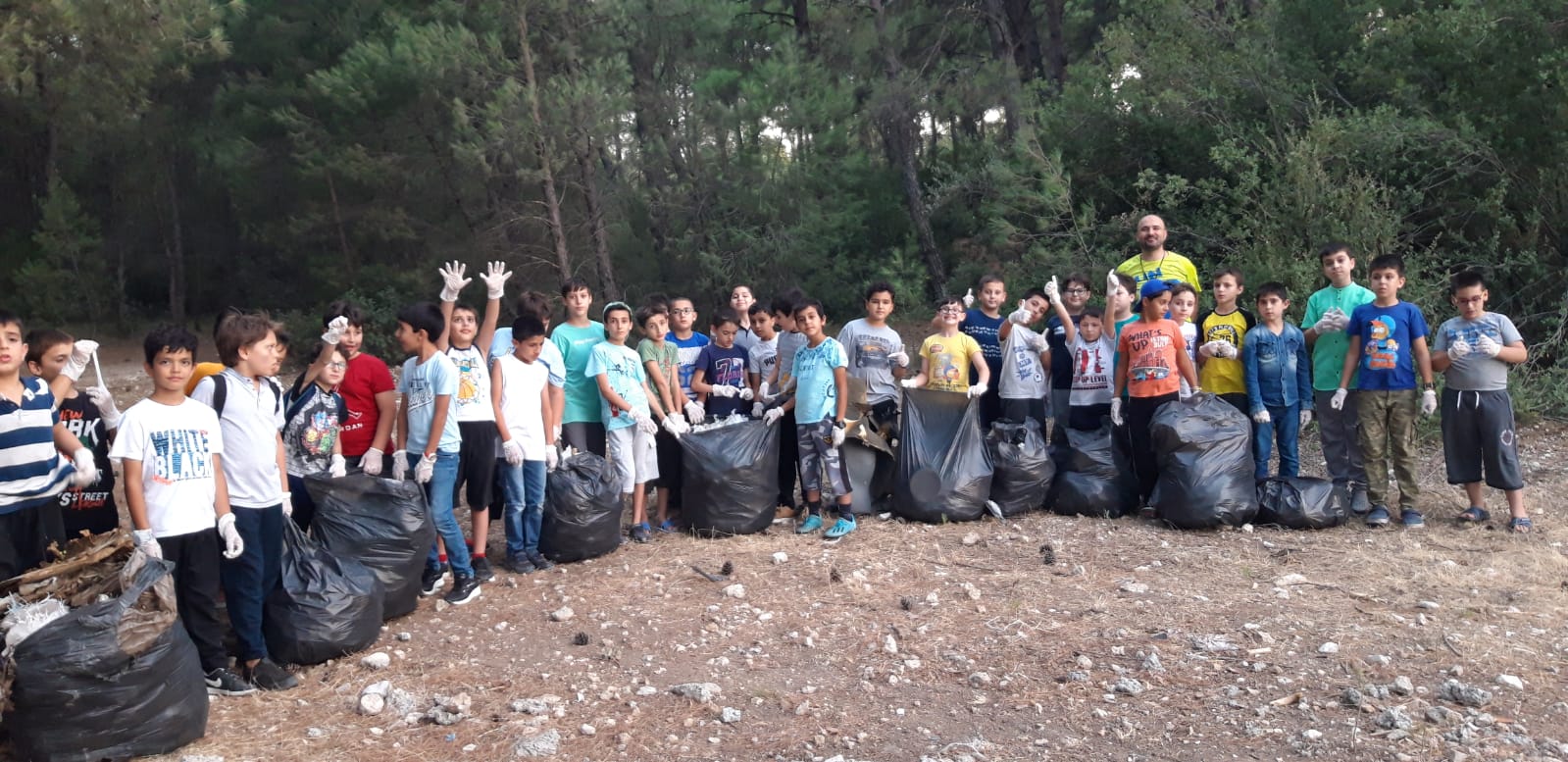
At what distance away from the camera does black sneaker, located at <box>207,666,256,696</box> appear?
3.80 meters

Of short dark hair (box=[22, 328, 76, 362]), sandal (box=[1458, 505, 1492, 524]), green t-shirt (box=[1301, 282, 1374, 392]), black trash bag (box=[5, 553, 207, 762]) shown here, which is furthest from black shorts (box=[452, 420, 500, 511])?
sandal (box=[1458, 505, 1492, 524])

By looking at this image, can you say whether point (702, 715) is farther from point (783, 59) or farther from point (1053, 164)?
point (783, 59)

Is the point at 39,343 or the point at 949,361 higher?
the point at 39,343

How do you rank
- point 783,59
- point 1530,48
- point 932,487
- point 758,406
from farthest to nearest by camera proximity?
1. point 783,59
2. point 1530,48
3. point 758,406
4. point 932,487

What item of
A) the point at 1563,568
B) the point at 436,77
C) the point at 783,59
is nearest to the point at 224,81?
the point at 436,77

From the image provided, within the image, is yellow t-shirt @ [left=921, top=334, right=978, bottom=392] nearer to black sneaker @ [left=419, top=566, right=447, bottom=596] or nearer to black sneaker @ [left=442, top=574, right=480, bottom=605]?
black sneaker @ [left=442, top=574, right=480, bottom=605]

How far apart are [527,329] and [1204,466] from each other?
344 centimetres

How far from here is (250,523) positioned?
12.9 ft

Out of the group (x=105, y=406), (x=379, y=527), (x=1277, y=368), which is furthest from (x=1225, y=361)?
(x=105, y=406)

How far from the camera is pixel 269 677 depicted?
3875 mm

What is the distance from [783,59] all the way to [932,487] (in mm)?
10098

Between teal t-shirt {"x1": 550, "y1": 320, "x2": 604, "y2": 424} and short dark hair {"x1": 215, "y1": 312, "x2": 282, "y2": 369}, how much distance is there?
6.23 ft

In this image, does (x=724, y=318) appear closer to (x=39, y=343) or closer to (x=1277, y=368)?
(x=1277, y=368)

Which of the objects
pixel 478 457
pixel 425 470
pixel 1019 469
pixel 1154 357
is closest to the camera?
pixel 425 470
